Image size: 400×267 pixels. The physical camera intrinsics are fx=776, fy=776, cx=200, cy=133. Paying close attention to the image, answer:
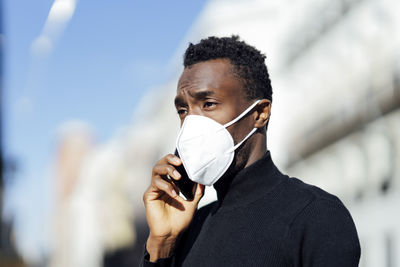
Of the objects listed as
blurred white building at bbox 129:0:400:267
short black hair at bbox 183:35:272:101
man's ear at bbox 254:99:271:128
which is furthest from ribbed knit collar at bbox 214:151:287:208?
blurred white building at bbox 129:0:400:267

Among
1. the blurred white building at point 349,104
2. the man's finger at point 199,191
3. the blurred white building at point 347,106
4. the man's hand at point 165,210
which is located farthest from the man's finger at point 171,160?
the blurred white building at point 349,104

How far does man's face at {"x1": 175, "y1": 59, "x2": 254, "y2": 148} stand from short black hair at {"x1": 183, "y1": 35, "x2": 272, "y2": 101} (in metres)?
0.03

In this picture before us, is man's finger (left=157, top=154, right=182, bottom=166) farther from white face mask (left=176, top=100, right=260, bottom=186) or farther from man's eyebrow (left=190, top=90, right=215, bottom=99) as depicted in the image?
man's eyebrow (left=190, top=90, right=215, bottom=99)

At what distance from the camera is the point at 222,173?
2.84 meters

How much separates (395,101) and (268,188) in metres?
18.3

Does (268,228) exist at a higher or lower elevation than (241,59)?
lower

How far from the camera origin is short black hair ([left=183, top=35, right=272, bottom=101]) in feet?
9.30

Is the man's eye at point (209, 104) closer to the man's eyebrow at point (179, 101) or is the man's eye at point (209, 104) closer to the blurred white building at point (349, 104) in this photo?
the man's eyebrow at point (179, 101)

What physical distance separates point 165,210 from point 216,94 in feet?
1.59

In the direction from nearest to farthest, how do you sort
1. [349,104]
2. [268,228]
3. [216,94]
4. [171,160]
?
[268,228] → [216,94] → [171,160] → [349,104]

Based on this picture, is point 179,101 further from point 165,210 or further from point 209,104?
point 165,210

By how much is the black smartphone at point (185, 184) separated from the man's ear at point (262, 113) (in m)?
0.33

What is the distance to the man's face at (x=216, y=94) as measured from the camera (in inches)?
109

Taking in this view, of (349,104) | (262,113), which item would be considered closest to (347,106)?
(349,104)
